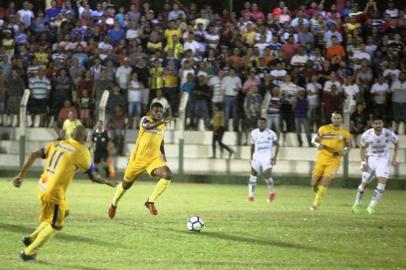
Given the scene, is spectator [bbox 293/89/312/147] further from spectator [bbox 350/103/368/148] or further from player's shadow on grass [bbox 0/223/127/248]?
player's shadow on grass [bbox 0/223/127/248]

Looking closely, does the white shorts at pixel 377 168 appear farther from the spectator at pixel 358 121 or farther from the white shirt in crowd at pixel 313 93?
the white shirt in crowd at pixel 313 93

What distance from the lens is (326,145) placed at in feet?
61.1

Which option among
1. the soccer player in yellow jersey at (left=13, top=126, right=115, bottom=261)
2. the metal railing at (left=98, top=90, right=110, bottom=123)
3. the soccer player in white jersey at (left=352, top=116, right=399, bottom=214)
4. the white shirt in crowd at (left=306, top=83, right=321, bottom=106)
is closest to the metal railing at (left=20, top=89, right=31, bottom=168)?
the metal railing at (left=98, top=90, right=110, bottom=123)

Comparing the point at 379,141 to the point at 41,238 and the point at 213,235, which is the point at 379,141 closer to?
the point at 213,235

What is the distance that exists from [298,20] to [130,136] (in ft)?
20.1

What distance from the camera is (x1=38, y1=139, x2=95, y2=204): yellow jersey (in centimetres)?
1073

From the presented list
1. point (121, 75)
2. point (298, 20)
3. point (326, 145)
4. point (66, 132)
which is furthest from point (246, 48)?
point (326, 145)

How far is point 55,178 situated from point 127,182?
4888 mm

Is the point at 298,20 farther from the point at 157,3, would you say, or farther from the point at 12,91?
the point at 12,91

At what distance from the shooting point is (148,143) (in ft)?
51.9

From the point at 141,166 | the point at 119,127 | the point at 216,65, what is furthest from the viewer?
the point at 119,127

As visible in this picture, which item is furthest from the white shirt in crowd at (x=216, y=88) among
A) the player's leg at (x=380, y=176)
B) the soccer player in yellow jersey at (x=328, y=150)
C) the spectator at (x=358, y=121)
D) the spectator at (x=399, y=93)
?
the player's leg at (x=380, y=176)

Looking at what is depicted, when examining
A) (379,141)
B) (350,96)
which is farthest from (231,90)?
(379,141)

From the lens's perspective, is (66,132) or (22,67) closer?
(66,132)
